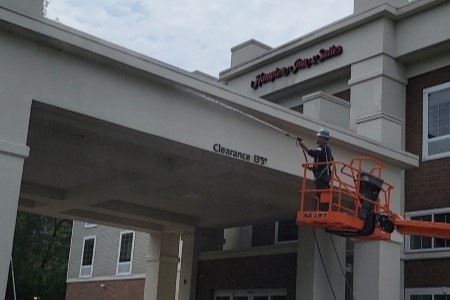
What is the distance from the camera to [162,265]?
2562cm

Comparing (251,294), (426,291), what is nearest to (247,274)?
(251,294)

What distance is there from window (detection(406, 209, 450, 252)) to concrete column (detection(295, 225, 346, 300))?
242 centimetres

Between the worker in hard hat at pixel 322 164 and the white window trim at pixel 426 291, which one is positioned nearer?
the worker in hard hat at pixel 322 164

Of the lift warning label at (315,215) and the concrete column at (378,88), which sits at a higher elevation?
the concrete column at (378,88)

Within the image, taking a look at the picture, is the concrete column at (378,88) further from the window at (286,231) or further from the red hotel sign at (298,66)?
the window at (286,231)

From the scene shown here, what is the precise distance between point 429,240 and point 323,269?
3.38m

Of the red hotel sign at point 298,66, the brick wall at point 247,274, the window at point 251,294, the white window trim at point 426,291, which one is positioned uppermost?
the red hotel sign at point 298,66

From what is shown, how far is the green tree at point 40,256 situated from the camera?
5125 centimetres

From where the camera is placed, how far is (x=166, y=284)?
25.8m

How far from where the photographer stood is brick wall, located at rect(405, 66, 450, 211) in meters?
20.5

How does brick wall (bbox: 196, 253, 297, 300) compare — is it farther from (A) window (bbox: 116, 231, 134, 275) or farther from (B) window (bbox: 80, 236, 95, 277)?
(B) window (bbox: 80, 236, 95, 277)

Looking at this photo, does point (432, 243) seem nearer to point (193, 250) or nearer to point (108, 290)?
point (193, 250)

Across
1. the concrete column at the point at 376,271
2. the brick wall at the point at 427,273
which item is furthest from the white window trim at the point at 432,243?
the concrete column at the point at 376,271

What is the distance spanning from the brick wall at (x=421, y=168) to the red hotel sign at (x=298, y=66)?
301 cm
